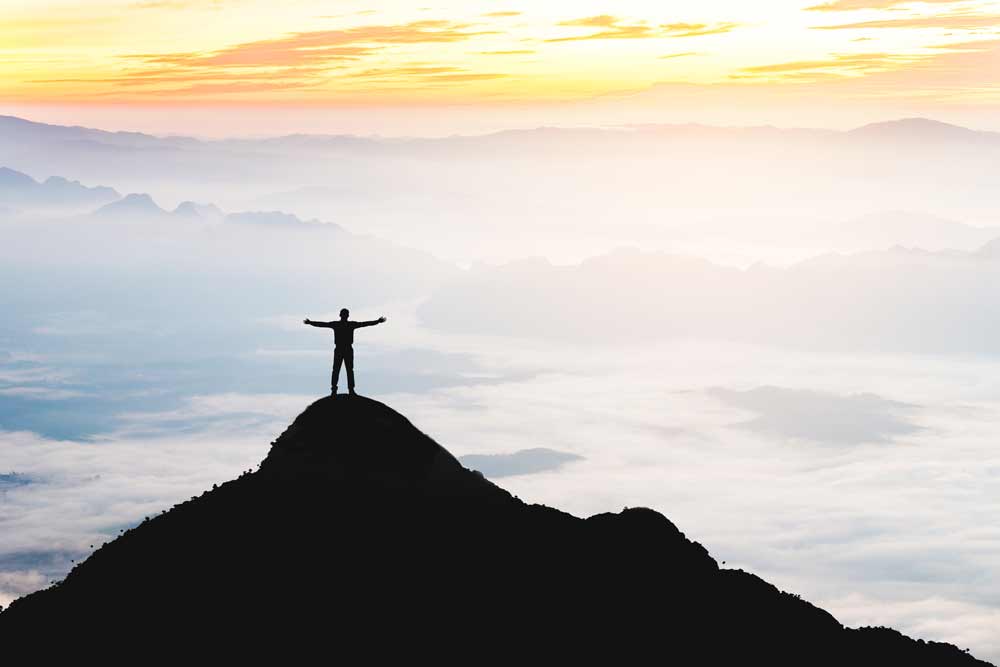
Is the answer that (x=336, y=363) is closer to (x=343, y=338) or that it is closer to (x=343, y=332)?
(x=343, y=338)

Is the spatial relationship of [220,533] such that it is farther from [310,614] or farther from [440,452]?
[440,452]

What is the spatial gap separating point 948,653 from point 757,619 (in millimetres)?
9972

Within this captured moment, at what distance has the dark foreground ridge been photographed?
114 ft

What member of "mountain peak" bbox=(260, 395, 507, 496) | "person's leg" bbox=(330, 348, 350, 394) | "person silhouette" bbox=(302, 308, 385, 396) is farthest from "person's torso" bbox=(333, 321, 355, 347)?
"mountain peak" bbox=(260, 395, 507, 496)

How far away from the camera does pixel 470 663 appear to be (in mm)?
34438

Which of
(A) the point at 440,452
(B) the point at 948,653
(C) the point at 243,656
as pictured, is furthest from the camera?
(B) the point at 948,653

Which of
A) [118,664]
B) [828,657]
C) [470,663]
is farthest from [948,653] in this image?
[118,664]

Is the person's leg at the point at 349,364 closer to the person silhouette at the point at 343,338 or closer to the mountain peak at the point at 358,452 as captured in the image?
the person silhouette at the point at 343,338

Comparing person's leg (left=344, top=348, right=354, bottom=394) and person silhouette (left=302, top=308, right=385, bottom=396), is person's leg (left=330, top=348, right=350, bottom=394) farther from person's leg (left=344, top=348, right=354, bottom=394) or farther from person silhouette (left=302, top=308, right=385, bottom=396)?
person's leg (left=344, top=348, right=354, bottom=394)

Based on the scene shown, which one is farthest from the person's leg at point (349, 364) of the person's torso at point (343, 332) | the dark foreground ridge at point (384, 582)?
the dark foreground ridge at point (384, 582)

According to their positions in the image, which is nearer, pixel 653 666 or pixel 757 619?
pixel 653 666

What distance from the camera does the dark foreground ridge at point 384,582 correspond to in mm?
34750

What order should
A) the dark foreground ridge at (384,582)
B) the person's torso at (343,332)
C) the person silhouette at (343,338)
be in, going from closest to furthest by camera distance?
the dark foreground ridge at (384,582) < the person silhouette at (343,338) < the person's torso at (343,332)

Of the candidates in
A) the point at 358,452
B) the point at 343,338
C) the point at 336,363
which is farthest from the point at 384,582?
the point at 343,338
